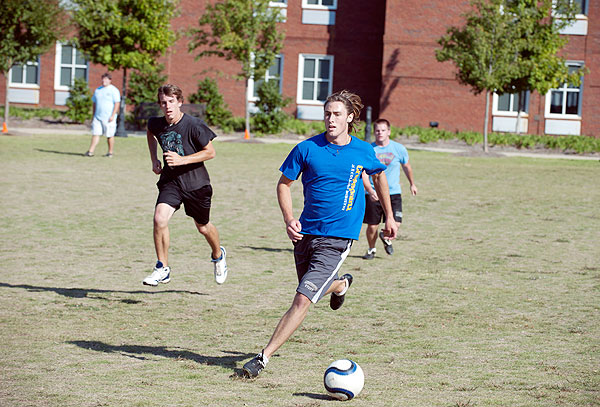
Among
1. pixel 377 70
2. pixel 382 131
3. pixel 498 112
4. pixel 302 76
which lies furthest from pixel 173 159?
pixel 498 112

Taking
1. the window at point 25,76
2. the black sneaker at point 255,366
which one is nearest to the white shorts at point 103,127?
the black sneaker at point 255,366

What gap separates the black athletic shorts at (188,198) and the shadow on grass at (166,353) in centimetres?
217

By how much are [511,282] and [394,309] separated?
208 cm

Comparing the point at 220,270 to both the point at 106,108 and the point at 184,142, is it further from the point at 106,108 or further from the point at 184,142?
the point at 106,108

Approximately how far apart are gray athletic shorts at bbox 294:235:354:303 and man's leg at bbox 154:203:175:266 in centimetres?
250

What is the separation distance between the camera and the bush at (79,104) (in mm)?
35963

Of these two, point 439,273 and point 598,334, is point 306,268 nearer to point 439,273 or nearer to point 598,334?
point 598,334

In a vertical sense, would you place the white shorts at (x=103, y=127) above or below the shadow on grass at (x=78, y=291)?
above

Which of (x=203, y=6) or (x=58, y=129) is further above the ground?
(x=203, y=6)

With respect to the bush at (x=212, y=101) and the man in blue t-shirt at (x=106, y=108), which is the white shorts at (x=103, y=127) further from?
the bush at (x=212, y=101)

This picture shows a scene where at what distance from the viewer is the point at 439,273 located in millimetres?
10477

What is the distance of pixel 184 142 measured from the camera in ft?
28.9

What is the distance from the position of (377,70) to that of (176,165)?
1255 inches

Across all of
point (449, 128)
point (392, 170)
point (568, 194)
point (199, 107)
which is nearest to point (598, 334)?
point (392, 170)
